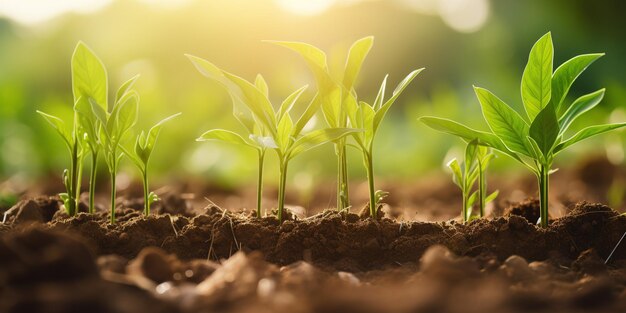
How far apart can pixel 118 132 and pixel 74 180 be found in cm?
23

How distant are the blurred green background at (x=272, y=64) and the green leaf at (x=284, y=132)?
0.23 metres

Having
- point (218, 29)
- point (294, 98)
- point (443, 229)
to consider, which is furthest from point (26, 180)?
point (218, 29)

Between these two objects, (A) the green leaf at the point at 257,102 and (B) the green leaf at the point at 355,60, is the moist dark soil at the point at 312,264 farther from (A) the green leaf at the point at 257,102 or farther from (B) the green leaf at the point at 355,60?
(B) the green leaf at the point at 355,60

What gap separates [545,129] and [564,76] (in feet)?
0.64

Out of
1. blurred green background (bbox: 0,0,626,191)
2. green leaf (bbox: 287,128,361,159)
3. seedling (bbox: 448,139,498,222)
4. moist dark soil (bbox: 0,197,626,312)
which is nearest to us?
moist dark soil (bbox: 0,197,626,312)

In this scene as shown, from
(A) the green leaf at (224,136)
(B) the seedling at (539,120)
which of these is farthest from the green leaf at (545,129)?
(A) the green leaf at (224,136)

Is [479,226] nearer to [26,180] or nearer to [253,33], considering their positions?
[26,180]

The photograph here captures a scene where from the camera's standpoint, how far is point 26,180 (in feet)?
15.3

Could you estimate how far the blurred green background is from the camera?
16.9 feet

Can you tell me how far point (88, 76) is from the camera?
178 centimetres

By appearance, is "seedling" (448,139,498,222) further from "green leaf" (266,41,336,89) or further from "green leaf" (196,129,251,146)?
"green leaf" (196,129,251,146)

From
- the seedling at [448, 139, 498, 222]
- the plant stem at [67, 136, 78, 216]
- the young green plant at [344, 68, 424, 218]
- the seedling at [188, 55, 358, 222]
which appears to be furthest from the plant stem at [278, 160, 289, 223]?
the plant stem at [67, 136, 78, 216]

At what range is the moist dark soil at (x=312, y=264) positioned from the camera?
0.92m

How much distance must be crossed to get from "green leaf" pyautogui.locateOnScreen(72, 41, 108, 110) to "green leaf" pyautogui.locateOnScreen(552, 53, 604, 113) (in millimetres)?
1279
